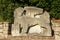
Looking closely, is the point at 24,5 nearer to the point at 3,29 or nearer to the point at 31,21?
the point at 3,29

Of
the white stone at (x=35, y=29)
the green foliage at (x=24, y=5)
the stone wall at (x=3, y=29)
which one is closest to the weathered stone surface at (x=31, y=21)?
the white stone at (x=35, y=29)

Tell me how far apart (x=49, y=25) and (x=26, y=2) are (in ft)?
7.95

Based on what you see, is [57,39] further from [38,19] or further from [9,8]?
[9,8]

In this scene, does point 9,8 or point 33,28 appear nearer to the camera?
point 33,28

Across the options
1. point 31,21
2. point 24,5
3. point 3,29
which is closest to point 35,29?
point 31,21

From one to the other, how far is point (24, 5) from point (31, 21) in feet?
7.07

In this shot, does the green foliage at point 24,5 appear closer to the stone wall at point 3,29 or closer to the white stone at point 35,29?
the stone wall at point 3,29

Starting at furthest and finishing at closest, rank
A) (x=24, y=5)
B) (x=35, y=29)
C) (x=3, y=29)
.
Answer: (x=24, y=5) → (x=3, y=29) → (x=35, y=29)

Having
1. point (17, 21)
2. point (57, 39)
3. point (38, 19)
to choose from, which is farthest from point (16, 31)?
point (57, 39)

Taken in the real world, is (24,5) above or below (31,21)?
above

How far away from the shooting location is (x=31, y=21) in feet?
20.0

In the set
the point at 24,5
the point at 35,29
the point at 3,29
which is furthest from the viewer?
the point at 24,5

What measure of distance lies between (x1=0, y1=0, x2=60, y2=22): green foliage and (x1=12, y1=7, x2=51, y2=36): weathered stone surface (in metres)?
Result: 1.61

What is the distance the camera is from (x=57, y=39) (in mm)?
5855
